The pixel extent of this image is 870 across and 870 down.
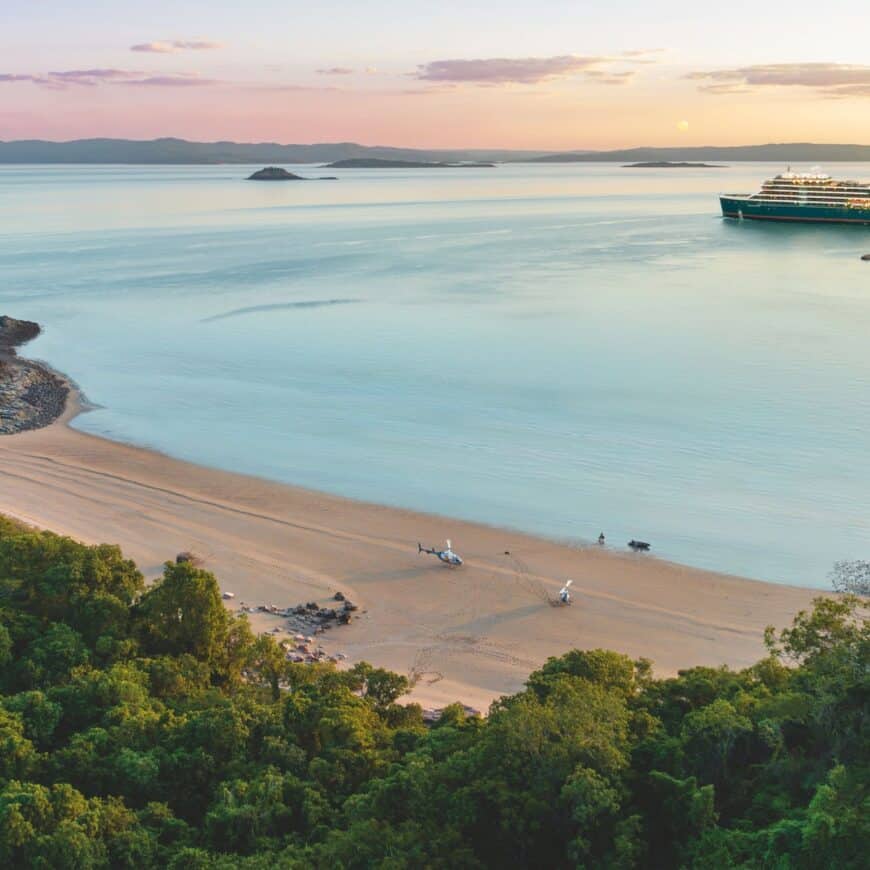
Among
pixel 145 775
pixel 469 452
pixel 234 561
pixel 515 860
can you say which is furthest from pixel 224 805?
pixel 469 452

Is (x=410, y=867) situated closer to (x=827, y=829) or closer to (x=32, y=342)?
(x=827, y=829)

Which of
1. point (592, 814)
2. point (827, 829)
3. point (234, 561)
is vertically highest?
point (827, 829)

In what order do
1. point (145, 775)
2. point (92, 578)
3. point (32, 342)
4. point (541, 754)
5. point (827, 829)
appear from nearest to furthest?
point (827, 829)
point (541, 754)
point (145, 775)
point (92, 578)
point (32, 342)

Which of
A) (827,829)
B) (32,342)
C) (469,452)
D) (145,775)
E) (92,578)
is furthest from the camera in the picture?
(32,342)

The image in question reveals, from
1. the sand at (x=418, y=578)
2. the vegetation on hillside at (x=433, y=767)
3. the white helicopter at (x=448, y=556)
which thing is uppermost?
the vegetation on hillside at (x=433, y=767)

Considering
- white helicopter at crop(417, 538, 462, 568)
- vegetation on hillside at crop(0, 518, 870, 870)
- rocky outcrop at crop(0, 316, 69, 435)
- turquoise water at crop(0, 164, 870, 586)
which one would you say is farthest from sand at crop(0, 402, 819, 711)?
rocky outcrop at crop(0, 316, 69, 435)

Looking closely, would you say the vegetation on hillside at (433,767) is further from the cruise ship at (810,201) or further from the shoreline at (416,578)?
the cruise ship at (810,201)

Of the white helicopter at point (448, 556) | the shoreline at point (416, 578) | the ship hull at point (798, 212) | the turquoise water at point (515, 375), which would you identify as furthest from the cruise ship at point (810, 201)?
the white helicopter at point (448, 556)

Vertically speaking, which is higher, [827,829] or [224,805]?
[827,829]
